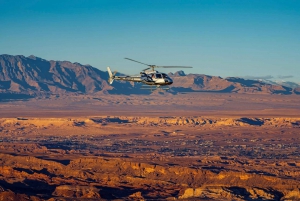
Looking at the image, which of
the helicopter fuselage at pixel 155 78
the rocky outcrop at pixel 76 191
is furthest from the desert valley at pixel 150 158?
the helicopter fuselage at pixel 155 78

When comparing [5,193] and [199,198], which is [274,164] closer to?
[199,198]

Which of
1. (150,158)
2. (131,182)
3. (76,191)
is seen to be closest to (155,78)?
(76,191)

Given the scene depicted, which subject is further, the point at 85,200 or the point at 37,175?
the point at 37,175

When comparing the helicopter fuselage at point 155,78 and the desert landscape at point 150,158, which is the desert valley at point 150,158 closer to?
the desert landscape at point 150,158

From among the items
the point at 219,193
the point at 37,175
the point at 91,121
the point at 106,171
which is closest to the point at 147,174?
the point at 106,171

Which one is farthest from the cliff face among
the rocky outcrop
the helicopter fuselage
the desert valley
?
the helicopter fuselage

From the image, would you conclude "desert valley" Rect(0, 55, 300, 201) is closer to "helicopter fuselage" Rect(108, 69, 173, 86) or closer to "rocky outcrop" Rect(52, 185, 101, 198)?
"rocky outcrop" Rect(52, 185, 101, 198)

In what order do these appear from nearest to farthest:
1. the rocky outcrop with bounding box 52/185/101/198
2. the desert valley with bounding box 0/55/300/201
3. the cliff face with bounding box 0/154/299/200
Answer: the rocky outcrop with bounding box 52/185/101/198, the cliff face with bounding box 0/154/299/200, the desert valley with bounding box 0/55/300/201

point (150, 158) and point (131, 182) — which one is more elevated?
point (131, 182)

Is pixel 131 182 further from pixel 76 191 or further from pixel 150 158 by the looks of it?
pixel 150 158

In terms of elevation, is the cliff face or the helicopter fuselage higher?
the helicopter fuselage

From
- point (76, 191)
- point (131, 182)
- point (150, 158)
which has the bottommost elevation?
point (150, 158)
